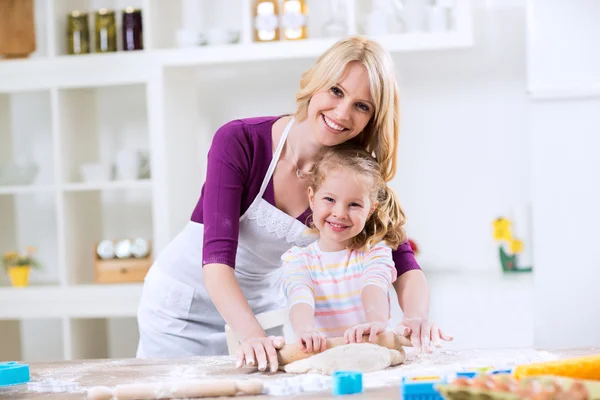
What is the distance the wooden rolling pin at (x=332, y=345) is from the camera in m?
1.53

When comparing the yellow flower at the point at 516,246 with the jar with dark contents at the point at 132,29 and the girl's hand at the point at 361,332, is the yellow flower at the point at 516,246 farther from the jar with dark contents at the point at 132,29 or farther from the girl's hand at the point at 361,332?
the girl's hand at the point at 361,332

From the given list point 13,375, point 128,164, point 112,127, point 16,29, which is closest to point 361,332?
point 13,375

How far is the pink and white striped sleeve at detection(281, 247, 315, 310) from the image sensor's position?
6.14 feet

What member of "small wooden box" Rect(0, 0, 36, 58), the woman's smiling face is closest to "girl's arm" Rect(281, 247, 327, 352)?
the woman's smiling face

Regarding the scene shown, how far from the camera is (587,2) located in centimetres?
282

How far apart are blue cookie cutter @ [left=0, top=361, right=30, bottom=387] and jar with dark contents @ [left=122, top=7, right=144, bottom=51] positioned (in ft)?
7.11

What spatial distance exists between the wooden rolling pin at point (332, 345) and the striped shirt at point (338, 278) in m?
0.32

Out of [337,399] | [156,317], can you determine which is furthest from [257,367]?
[156,317]

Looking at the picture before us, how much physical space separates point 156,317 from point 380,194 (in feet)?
2.56

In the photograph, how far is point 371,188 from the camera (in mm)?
1903

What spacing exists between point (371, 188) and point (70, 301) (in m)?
1.96

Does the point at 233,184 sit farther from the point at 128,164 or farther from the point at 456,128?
the point at 456,128

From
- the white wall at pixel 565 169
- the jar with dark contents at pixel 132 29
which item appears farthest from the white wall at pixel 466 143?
the jar with dark contents at pixel 132 29

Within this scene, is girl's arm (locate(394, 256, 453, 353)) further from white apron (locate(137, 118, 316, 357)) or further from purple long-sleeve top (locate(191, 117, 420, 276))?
white apron (locate(137, 118, 316, 357))
